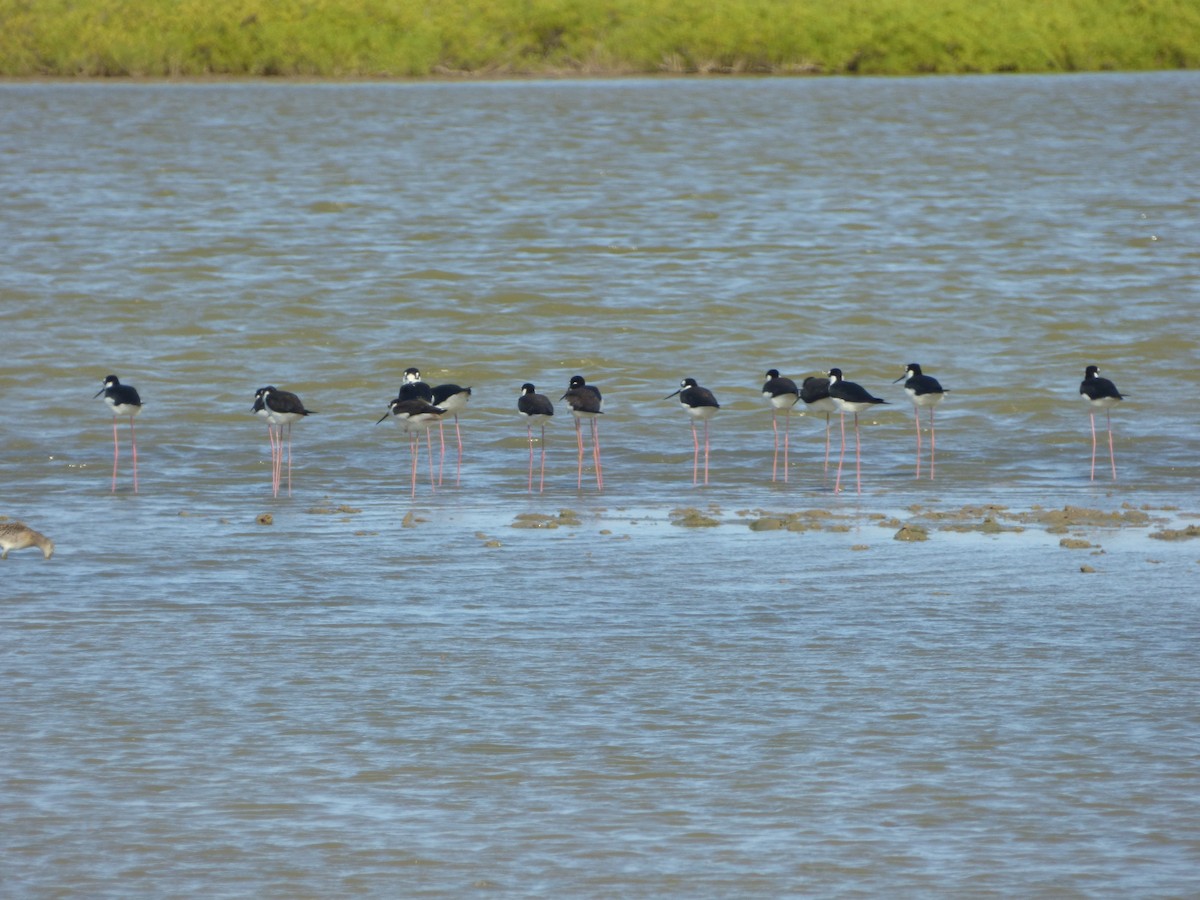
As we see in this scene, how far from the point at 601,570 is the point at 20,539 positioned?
9.15 ft

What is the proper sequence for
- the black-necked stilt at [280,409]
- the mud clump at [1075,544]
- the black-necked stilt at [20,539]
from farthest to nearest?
the black-necked stilt at [280,409] → the mud clump at [1075,544] → the black-necked stilt at [20,539]

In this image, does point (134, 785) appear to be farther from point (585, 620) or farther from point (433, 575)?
point (433, 575)

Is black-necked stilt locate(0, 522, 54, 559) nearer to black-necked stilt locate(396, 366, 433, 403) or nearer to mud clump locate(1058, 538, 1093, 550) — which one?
black-necked stilt locate(396, 366, 433, 403)

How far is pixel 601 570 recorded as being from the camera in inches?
381

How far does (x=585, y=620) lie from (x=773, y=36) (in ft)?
161

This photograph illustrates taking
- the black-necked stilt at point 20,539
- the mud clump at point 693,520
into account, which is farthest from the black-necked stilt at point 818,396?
the black-necked stilt at point 20,539

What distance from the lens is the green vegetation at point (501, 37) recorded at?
54.7 meters

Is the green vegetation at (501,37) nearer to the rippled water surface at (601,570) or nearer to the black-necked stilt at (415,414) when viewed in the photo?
the rippled water surface at (601,570)

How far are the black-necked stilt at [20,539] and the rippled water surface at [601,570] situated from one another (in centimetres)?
8

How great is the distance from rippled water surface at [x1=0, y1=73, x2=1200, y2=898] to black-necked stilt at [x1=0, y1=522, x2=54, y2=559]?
0.28 feet

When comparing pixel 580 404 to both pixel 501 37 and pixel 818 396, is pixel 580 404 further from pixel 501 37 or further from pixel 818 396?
pixel 501 37

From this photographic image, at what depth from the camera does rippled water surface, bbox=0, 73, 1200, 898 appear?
6008 mm

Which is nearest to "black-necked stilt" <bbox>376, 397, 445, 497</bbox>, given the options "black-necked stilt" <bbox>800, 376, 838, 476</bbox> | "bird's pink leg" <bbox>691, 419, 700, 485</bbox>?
"bird's pink leg" <bbox>691, 419, 700, 485</bbox>

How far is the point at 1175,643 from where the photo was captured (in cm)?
809
